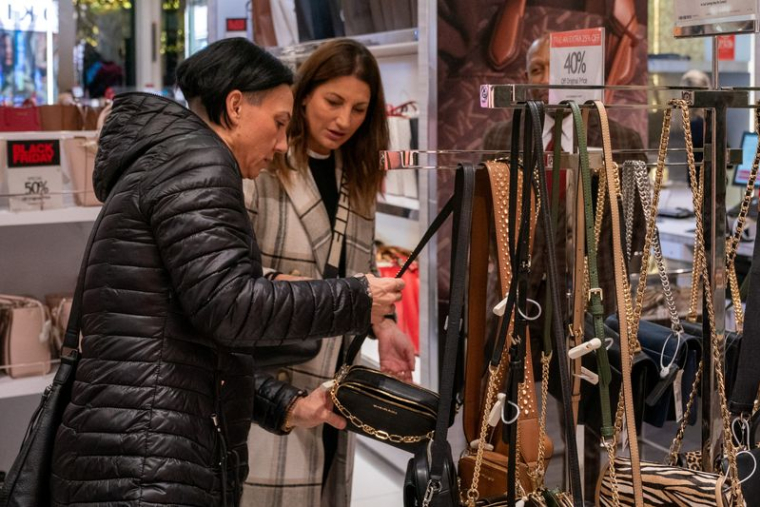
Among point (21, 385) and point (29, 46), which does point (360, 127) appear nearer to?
point (21, 385)

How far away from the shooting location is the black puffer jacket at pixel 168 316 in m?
1.66

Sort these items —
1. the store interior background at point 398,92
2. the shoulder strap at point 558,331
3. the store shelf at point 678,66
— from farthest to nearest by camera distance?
the store shelf at point 678,66 → the store interior background at point 398,92 → the shoulder strap at point 558,331

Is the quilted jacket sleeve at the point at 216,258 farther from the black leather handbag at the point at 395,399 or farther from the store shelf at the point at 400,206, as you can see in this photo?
the store shelf at the point at 400,206

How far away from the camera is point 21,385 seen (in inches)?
121

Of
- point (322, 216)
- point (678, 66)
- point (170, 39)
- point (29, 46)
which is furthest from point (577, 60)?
point (170, 39)

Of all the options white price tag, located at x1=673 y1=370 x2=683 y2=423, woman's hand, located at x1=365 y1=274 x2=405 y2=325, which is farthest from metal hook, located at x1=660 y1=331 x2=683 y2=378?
woman's hand, located at x1=365 y1=274 x2=405 y2=325

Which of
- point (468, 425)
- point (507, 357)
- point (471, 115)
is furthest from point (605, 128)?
point (471, 115)

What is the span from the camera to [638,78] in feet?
11.8

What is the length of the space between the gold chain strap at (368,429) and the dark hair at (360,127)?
85cm

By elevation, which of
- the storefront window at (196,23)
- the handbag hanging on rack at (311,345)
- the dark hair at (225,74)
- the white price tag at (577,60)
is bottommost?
the handbag hanging on rack at (311,345)

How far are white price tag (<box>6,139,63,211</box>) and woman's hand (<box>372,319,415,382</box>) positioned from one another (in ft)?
4.06

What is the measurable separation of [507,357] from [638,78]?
2.21 metres

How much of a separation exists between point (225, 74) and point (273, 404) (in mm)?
725

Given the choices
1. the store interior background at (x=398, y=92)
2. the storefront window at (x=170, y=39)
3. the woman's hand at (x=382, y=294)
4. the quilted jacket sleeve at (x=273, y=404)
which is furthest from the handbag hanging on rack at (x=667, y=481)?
the storefront window at (x=170, y=39)
